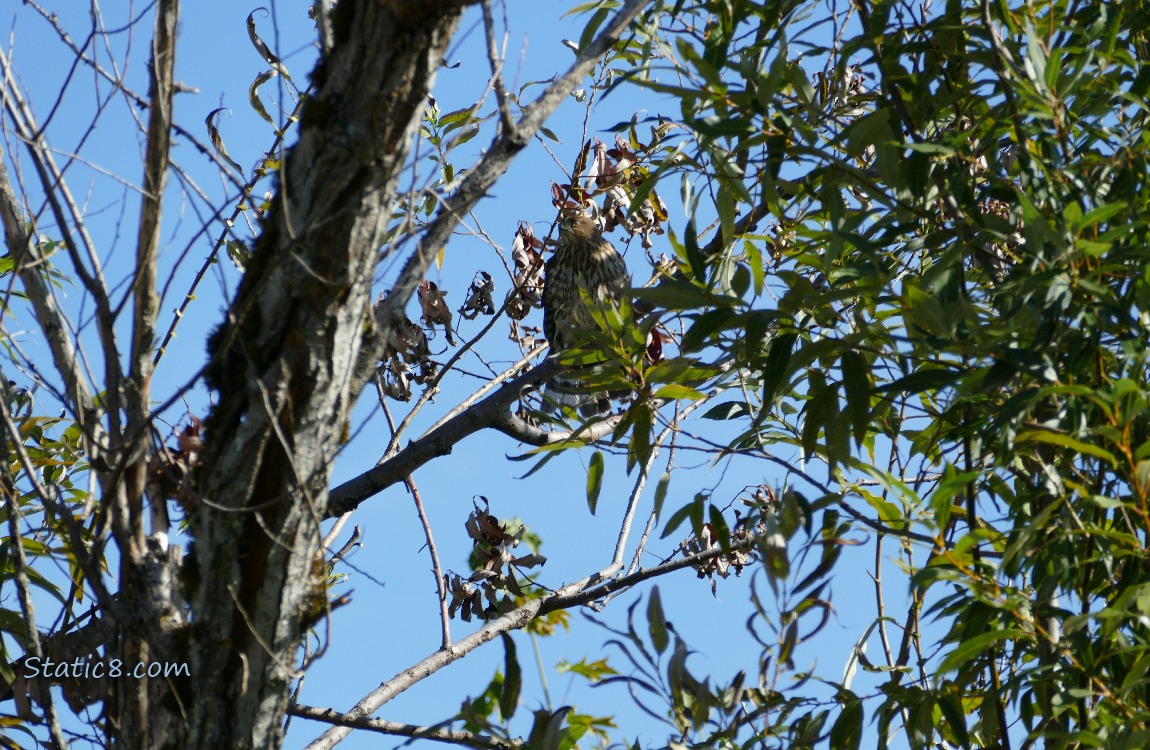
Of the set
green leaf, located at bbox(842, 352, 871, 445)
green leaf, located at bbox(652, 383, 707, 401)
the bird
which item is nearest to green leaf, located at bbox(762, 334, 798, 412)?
green leaf, located at bbox(842, 352, 871, 445)

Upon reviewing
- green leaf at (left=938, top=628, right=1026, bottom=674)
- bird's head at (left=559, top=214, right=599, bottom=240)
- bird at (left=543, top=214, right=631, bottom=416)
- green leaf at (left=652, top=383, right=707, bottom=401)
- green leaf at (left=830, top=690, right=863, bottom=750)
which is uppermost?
bird's head at (left=559, top=214, right=599, bottom=240)

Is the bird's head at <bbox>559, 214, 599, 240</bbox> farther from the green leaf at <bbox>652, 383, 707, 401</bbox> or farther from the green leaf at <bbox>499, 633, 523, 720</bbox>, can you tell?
the green leaf at <bbox>499, 633, 523, 720</bbox>

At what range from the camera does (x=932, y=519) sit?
1.74 m

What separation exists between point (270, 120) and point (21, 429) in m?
0.98

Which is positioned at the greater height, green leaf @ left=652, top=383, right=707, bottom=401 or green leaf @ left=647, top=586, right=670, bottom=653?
green leaf @ left=652, top=383, right=707, bottom=401

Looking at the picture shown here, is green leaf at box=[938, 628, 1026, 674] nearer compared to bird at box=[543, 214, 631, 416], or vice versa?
green leaf at box=[938, 628, 1026, 674]

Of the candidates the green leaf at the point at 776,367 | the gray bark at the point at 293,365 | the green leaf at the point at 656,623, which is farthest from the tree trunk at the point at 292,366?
the green leaf at the point at 776,367

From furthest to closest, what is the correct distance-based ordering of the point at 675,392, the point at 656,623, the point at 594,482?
1. the point at 594,482
2. the point at 675,392
3. the point at 656,623

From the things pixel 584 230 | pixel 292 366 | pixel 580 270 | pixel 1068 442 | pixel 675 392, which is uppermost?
pixel 584 230

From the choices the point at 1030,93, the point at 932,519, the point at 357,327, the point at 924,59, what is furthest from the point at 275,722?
the point at 924,59

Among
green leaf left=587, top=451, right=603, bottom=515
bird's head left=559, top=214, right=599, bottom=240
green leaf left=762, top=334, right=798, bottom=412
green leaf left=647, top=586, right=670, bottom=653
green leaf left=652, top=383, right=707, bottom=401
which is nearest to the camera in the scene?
green leaf left=647, top=586, right=670, bottom=653

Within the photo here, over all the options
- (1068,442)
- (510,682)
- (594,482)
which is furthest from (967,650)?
(594,482)

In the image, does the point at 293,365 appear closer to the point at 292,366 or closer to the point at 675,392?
the point at 292,366

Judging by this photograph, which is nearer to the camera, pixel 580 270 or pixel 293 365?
pixel 293 365
